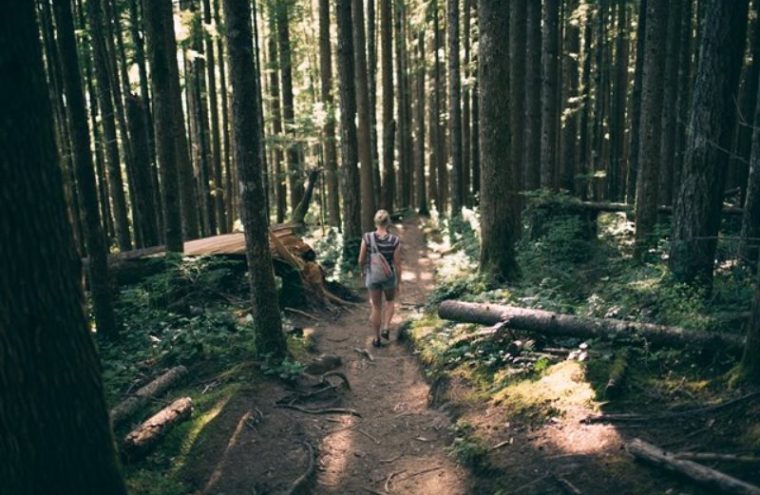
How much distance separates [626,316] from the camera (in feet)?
23.9

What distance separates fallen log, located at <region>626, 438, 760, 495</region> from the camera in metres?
3.68

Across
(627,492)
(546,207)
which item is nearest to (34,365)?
(627,492)

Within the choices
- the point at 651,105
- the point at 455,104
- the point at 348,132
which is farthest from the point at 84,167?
the point at 455,104

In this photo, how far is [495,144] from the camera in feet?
34.6

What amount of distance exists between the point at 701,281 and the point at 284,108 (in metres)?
18.8

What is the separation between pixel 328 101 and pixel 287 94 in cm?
342

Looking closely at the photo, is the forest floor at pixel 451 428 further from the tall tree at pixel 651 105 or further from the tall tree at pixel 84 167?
the tall tree at pixel 651 105

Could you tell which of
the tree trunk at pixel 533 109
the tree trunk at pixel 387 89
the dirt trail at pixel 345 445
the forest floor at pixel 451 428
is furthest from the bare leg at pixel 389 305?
the tree trunk at pixel 387 89

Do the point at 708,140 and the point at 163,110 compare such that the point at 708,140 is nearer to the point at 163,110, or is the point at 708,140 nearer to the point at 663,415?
the point at 663,415

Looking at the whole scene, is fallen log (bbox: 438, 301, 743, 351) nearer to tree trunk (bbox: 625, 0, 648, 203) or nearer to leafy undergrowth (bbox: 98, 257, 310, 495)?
leafy undergrowth (bbox: 98, 257, 310, 495)

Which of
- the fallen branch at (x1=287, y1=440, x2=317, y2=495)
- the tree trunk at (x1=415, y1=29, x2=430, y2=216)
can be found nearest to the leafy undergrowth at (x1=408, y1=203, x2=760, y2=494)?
the fallen branch at (x1=287, y1=440, x2=317, y2=495)

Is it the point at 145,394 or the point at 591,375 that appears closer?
the point at 591,375

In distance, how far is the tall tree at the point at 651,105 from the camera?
1085cm

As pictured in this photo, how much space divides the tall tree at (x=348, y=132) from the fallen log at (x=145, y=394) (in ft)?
32.1
